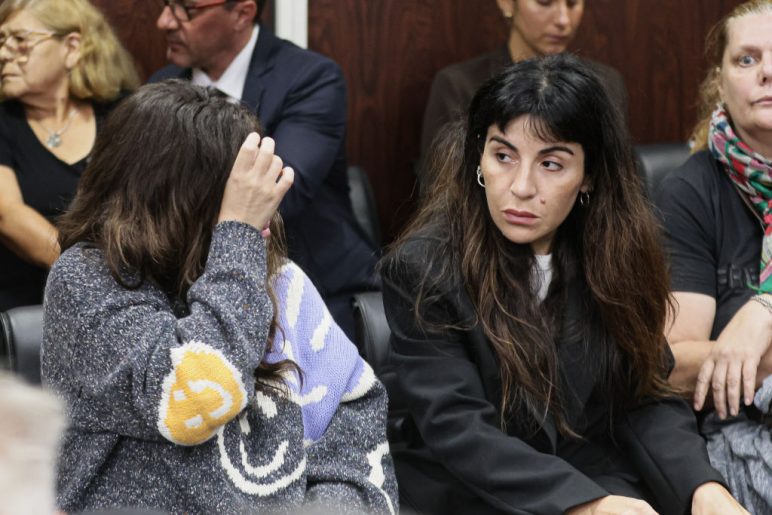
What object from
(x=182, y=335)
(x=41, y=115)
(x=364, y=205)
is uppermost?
(x=182, y=335)

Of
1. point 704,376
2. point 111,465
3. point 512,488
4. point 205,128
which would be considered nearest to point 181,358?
point 111,465

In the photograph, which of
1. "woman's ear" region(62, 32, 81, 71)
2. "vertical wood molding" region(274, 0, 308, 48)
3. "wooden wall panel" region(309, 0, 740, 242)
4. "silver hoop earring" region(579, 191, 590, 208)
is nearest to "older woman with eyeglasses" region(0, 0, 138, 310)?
"woman's ear" region(62, 32, 81, 71)

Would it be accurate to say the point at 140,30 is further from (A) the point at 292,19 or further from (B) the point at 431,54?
(B) the point at 431,54

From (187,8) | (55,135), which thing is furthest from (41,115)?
(187,8)

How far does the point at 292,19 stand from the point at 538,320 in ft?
5.74

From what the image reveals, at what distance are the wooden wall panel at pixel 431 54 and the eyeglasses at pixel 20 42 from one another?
912 millimetres

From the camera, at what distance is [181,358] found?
5.96 feet

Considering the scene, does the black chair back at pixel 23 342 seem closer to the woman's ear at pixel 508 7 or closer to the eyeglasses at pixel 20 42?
the eyeglasses at pixel 20 42

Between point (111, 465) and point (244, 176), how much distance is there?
49 centimetres

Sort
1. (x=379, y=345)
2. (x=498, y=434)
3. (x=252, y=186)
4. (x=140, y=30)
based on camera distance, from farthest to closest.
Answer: (x=140, y=30) → (x=379, y=345) → (x=498, y=434) → (x=252, y=186)

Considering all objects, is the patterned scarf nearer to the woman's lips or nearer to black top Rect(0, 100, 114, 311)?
the woman's lips

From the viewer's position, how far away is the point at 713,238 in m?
2.72

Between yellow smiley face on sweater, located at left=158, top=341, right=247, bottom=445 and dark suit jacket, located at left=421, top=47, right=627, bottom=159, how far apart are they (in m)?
1.79

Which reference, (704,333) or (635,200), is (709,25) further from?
(635,200)
